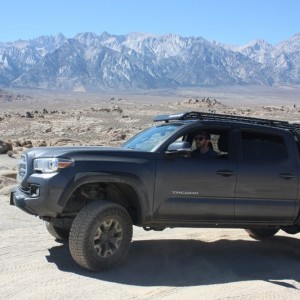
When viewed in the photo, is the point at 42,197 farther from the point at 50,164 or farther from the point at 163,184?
the point at 163,184

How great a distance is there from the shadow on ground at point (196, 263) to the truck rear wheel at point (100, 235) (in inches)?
5.8

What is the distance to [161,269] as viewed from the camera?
22.1ft

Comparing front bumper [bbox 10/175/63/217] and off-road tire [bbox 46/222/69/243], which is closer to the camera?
front bumper [bbox 10/175/63/217]

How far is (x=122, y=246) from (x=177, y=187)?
919 millimetres

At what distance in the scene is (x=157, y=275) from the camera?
648cm

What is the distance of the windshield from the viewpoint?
22.9 ft

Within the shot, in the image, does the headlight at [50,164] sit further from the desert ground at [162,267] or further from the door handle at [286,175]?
the door handle at [286,175]

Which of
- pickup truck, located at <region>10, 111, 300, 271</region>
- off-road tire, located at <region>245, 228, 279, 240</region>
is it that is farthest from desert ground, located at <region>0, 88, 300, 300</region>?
pickup truck, located at <region>10, 111, 300, 271</region>

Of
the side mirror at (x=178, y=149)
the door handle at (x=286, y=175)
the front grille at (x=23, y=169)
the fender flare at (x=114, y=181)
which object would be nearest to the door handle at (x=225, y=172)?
the side mirror at (x=178, y=149)

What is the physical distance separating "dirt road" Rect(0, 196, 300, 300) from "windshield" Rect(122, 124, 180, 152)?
1362 millimetres

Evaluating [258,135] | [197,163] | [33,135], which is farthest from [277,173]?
[33,135]

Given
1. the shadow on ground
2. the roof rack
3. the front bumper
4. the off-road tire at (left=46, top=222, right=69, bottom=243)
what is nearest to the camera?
the front bumper

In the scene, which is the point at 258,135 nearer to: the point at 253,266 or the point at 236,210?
the point at 236,210

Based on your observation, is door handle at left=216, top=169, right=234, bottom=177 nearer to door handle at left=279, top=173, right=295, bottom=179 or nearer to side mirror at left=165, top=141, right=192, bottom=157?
side mirror at left=165, top=141, right=192, bottom=157
